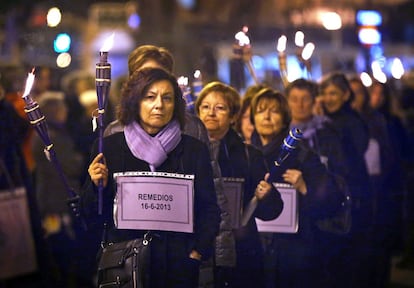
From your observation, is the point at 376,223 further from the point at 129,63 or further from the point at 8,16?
the point at 8,16

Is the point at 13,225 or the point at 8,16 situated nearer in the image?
the point at 13,225

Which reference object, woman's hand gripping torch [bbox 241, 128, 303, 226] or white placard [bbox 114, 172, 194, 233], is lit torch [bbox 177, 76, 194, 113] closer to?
woman's hand gripping torch [bbox 241, 128, 303, 226]

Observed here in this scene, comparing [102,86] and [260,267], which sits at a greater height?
[102,86]

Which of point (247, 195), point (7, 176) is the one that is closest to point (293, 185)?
point (247, 195)

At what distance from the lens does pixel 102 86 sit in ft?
24.1

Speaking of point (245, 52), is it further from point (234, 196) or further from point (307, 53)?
point (234, 196)

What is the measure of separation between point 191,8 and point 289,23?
5.77 metres

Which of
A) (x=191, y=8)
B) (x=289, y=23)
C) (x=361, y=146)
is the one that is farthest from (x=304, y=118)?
(x=191, y=8)

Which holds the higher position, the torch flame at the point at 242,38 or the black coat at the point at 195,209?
the torch flame at the point at 242,38

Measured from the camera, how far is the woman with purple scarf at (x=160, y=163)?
7.16 m

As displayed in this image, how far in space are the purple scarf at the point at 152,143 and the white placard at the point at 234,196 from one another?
1.31 m

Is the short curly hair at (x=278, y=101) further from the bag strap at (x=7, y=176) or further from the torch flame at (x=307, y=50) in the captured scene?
the bag strap at (x=7, y=176)

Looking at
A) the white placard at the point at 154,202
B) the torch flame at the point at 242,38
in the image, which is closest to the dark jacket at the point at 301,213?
the torch flame at the point at 242,38

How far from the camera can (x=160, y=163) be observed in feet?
23.6
